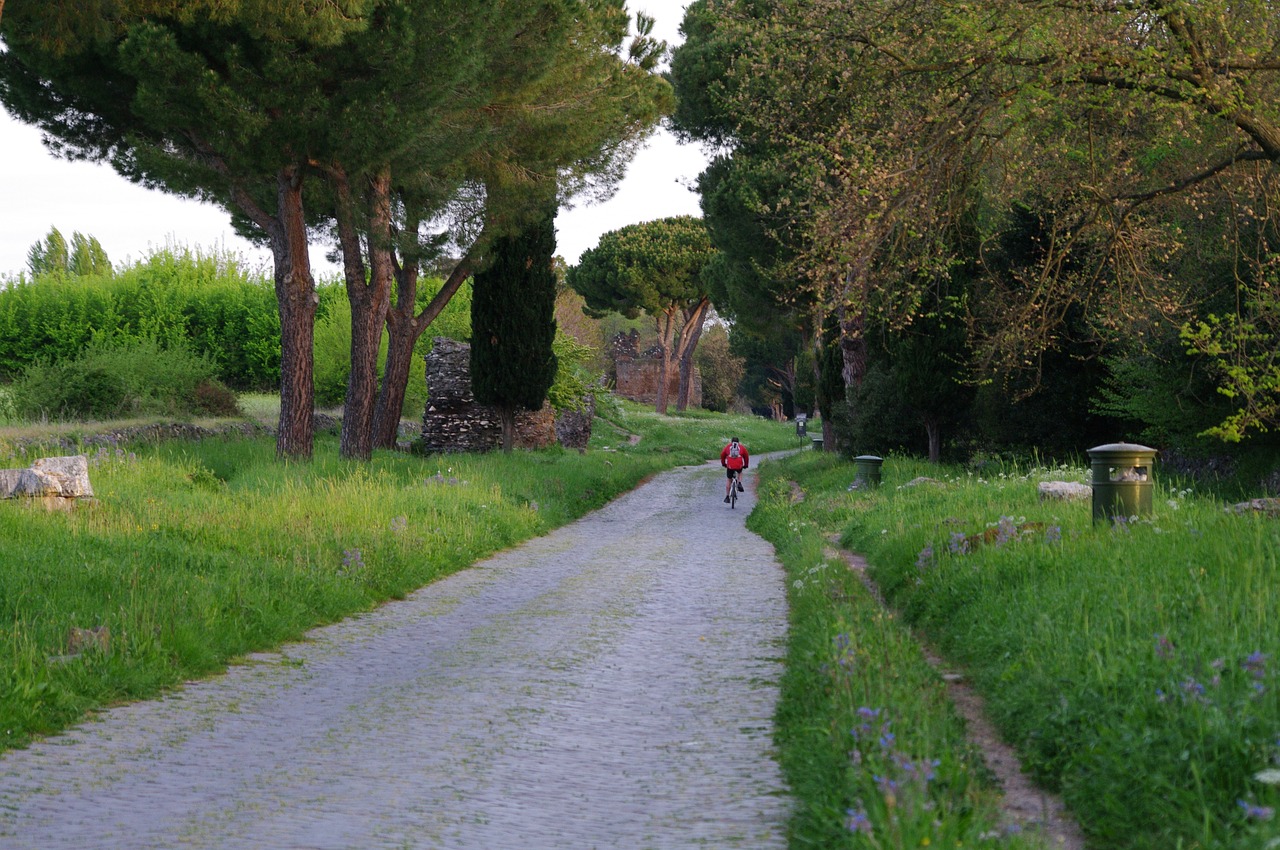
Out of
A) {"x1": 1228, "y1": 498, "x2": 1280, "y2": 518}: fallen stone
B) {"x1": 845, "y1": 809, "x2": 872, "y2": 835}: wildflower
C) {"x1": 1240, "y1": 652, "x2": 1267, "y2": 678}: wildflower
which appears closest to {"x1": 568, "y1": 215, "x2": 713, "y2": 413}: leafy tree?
{"x1": 1228, "y1": 498, "x2": 1280, "y2": 518}: fallen stone

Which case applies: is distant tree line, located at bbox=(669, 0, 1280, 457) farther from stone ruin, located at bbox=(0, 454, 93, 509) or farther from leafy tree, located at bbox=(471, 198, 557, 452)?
leafy tree, located at bbox=(471, 198, 557, 452)

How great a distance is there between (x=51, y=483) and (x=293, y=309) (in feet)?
22.5

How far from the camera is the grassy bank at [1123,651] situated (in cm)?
444

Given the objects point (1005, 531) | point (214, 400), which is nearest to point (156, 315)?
point (214, 400)

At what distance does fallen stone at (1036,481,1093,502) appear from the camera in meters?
13.4

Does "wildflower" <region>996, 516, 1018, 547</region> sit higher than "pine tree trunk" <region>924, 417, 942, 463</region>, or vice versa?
"pine tree trunk" <region>924, 417, 942, 463</region>

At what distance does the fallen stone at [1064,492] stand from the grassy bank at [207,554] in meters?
7.28

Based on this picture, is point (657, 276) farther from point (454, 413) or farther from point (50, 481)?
point (50, 481)

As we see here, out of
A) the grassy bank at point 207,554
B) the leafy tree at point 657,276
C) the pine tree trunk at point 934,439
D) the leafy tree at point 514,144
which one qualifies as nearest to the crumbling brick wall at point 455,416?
the leafy tree at point 514,144

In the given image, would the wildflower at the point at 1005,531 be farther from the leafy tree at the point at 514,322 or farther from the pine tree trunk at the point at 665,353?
the pine tree trunk at the point at 665,353

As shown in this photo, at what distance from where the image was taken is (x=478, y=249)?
82.6 ft

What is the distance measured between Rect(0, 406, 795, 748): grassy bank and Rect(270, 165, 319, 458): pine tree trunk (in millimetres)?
815

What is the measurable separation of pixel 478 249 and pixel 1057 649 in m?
20.3

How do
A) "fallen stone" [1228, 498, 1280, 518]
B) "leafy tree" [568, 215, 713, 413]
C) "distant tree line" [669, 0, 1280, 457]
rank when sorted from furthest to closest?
"leafy tree" [568, 215, 713, 413]
"distant tree line" [669, 0, 1280, 457]
"fallen stone" [1228, 498, 1280, 518]
